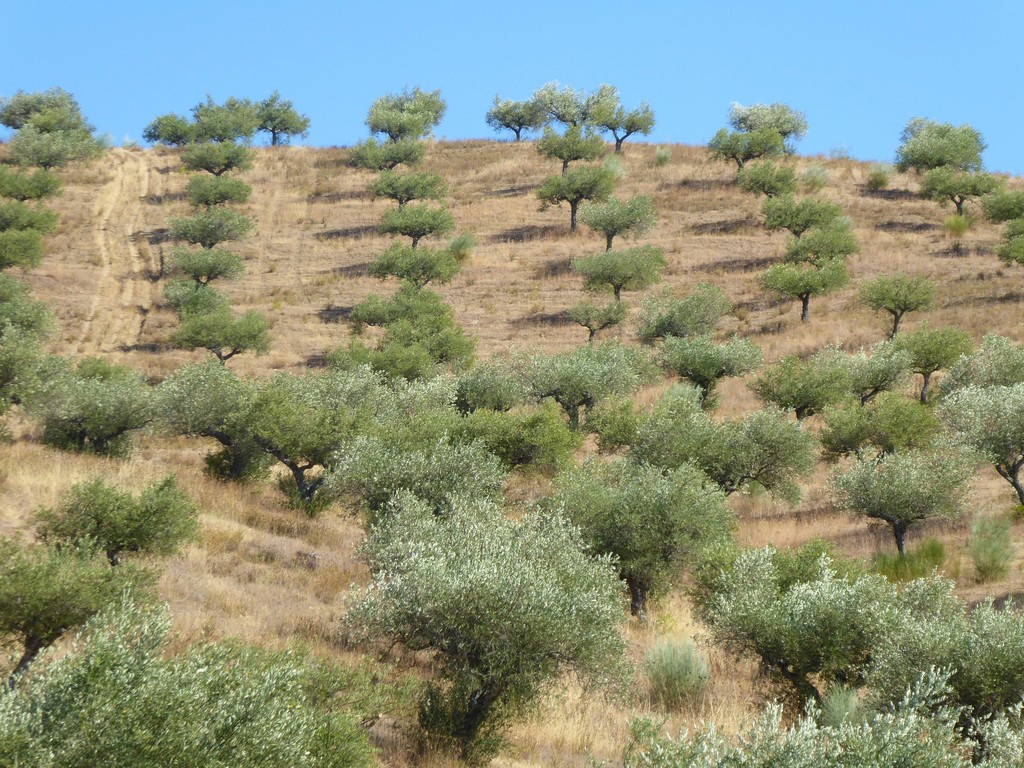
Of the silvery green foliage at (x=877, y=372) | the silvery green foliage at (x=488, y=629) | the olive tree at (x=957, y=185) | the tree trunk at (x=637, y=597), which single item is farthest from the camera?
the olive tree at (x=957, y=185)

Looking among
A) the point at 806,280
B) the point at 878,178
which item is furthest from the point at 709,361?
the point at 878,178

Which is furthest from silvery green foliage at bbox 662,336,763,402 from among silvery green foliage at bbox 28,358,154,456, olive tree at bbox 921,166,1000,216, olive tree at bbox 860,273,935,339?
olive tree at bbox 921,166,1000,216

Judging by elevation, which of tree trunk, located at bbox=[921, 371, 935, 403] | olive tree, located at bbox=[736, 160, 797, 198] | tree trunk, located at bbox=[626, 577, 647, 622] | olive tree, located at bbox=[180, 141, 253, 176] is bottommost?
tree trunk, located at bbox=[626, 577, 647, 622]

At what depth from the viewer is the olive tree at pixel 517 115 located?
328 feet

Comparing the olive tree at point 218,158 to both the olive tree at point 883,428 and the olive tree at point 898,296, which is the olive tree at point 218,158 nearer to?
the olive tree at point 898,296

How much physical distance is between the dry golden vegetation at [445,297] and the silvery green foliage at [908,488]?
134 centimetres

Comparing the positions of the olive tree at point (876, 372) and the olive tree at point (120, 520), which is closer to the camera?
the olive tree at point (120, 520)

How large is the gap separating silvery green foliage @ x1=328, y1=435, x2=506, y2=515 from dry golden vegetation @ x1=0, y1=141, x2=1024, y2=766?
186 cm

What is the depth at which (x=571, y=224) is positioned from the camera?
72.4m

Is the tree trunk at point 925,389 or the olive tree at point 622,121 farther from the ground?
the olive tree at point 622,121

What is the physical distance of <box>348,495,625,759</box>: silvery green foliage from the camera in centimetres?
1422

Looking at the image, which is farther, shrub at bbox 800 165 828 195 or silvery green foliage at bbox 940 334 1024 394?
shrub at bbox 800 165 828 195

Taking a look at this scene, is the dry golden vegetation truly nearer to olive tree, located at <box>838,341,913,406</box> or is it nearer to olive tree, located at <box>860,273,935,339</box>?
olive tree, located at <box>860,273,935,339</box>

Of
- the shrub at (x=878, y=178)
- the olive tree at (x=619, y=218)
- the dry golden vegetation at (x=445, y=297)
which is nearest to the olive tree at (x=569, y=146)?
the dry golden vegetation at (x=445, y=297)
